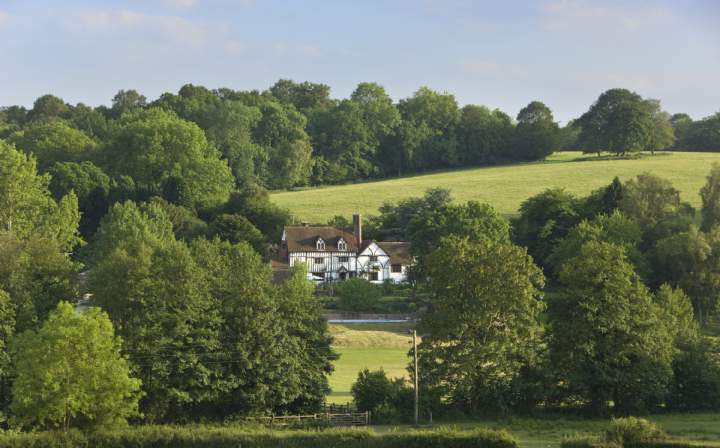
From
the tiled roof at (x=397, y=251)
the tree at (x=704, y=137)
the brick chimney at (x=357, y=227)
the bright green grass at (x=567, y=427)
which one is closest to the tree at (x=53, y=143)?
the brick chimney at (x=357, y=227)

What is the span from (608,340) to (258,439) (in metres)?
18.0

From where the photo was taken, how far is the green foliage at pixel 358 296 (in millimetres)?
83062

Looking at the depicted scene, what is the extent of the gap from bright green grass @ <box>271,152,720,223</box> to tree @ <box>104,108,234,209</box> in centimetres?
845

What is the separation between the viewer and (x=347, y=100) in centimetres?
15775

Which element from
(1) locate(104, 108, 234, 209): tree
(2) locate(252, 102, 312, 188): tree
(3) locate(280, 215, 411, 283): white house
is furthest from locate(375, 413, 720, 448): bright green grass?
(2) locate(252, 102, 312, 188): tree

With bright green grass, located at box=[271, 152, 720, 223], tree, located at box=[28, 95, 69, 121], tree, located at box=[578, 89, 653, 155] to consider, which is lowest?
bright green grass, located at box=[271, 152, 720, 223]

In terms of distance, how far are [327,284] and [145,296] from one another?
4561cm

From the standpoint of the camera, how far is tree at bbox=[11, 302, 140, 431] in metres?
42.4

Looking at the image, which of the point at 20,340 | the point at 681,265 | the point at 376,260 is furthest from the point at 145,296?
the point at 376,260

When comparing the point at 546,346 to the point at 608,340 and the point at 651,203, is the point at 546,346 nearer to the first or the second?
the point at 608,340

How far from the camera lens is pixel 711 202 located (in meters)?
88.9

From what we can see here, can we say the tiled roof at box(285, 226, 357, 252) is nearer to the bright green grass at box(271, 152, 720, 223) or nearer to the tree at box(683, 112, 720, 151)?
the bright green grass at box(271, 152, 720, 223)

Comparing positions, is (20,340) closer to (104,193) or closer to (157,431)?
(157,431)

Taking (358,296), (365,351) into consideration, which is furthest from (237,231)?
(365,351)
